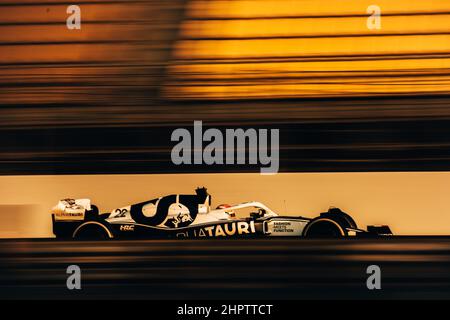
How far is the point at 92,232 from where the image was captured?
4.89 meters

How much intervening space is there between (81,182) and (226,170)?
85 centimetres

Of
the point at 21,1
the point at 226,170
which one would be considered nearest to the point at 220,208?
the point at 226,170

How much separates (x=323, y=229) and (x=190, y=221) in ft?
2.48

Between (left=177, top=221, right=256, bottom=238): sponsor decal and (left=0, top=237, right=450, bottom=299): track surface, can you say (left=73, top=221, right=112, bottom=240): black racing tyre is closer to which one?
(left=0, top=237, right=450, bottom=299): track surface

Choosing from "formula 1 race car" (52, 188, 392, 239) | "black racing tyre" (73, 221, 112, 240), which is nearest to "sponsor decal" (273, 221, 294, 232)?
"formula 1 race car" (52, 188, 392, 239)

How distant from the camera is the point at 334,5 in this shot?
500 cm

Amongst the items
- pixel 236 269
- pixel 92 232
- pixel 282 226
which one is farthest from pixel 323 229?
pixel 92 232

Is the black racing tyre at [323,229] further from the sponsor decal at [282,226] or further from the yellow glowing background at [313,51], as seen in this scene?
the yellow glowing background at [313,51]

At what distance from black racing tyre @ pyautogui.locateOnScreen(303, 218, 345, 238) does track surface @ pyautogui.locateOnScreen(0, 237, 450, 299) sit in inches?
1.7

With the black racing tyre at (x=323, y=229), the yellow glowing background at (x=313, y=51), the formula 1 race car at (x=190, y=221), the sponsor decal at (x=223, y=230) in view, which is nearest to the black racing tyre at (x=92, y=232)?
the formula 1 race car at (x=190, y=221)

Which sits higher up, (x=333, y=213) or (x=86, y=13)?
(x=86, y=13)

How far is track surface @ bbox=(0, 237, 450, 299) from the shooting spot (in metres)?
4.74

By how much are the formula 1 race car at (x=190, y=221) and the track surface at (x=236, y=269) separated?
0.05 m
